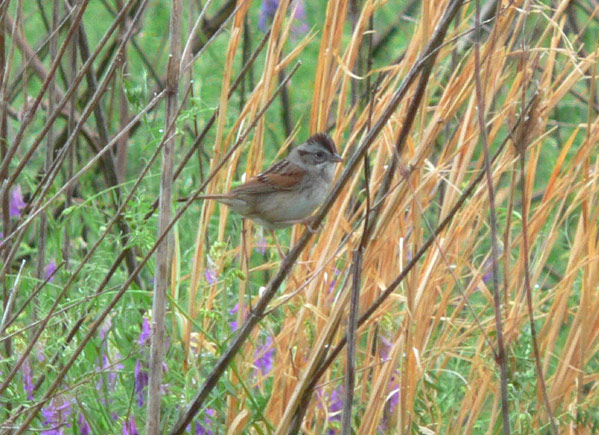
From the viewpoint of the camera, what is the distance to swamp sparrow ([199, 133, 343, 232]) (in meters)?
2.72

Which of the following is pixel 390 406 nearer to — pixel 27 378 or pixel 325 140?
pixel 325 140

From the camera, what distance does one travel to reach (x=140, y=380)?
230 centimetres

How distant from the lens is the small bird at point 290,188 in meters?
2.72

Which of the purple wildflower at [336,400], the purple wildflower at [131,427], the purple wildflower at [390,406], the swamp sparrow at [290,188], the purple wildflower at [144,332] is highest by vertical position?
the swamp sparrow at [290,188]

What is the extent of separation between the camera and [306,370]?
209 centimetres

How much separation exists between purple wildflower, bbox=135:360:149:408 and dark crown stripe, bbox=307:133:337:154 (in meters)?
0.74

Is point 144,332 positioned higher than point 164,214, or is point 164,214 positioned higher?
point 164,214

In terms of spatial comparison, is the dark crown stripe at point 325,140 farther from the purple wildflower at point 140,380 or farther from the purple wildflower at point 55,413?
the purple wildflower at point 55,413

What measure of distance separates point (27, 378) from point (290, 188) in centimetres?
110

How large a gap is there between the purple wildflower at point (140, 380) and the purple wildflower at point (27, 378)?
251mm

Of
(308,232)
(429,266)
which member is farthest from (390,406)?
(308,232)

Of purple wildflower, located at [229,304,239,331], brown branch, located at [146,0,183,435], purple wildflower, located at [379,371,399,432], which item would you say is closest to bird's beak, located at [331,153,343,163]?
purple wildflower, located at [229,304,239,331]

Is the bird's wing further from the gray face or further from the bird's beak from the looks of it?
the bird's beak

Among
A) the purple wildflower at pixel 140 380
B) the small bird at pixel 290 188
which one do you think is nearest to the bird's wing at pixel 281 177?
the small bird at pixel 290 188
